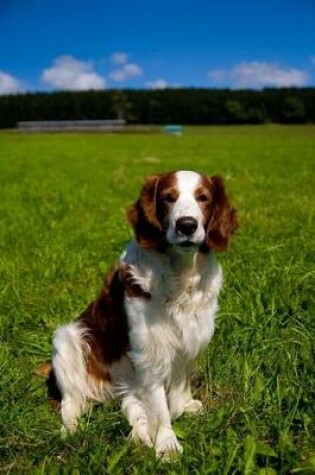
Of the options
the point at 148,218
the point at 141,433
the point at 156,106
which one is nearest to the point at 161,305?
the point at 148,218

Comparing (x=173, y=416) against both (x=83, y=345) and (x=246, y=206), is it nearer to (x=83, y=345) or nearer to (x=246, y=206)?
(x=83, y=345)

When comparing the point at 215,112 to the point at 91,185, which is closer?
the point at 91,185

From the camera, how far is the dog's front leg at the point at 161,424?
3140 mm

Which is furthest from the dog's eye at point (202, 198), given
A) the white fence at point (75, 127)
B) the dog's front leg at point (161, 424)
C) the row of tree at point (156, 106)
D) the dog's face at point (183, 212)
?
the row of tree at point (156, 106)

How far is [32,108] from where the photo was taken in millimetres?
76375

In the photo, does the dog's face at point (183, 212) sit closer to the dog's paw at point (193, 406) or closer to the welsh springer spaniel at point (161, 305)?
the welsh springer spaniel at point (161, 305)

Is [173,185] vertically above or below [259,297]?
above

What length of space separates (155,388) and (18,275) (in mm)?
2699

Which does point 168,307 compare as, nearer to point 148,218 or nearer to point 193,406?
point 148,218

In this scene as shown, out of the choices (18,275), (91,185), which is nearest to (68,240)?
(18,275)

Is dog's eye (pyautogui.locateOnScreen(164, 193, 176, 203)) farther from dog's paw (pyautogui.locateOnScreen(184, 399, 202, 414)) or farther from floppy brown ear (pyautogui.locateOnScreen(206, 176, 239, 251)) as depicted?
dog's paw (pyautogui.locateOnScreen(184, 399, 202, 414))

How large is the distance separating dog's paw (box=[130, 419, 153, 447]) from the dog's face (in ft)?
3.09

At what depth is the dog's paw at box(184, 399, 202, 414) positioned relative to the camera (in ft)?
11.5

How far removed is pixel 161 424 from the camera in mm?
3305
